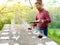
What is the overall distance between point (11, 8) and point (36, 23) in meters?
4.14

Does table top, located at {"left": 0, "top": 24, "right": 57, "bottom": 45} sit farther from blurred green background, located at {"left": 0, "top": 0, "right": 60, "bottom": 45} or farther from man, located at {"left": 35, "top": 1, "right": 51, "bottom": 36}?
blurred green background, located at {"left": 0, "top": 0, "right": 60, "bottom": 45}

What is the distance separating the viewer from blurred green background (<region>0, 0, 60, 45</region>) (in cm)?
748

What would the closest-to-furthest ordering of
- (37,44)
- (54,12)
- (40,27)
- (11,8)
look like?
(37,44), (40,27), (54,12), (11,8)

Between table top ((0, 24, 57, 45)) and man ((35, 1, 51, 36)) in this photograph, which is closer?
table top ((0, 24, 57, 45))

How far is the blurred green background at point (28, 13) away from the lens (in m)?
7.48

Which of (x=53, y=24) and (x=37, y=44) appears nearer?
(x=37, y=44)

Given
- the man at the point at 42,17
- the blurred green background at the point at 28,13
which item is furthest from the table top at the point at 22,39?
the blurred green background at the point at 28,13

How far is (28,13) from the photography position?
7.96m

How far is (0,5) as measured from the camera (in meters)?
8.46

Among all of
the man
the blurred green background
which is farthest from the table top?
the blurred green background

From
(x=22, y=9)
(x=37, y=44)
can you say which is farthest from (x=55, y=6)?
(x=37, y=44)

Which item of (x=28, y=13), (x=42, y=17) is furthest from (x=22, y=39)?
(x=28, y=13)

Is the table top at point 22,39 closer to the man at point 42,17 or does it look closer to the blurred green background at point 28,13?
the man at point 42,17

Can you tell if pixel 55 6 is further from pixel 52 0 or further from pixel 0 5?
pixel 0 5
